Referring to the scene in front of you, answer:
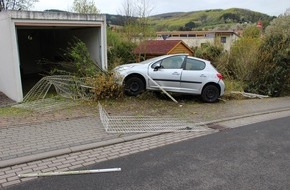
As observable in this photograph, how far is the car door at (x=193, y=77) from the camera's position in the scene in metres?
9.75

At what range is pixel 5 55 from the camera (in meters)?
9.98

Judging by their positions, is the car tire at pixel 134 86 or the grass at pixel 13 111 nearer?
the grass at pixel 13 111

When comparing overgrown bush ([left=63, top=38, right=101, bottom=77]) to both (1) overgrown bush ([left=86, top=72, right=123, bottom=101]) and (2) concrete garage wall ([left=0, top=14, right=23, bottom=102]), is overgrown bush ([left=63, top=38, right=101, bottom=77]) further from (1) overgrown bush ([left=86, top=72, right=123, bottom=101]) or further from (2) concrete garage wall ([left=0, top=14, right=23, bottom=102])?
(2) concrete garage wall ([left=0, top=14, right=23, bottom=102])

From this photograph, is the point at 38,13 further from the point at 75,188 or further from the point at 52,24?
the point at 75,188

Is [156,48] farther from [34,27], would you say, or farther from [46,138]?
[46,138]

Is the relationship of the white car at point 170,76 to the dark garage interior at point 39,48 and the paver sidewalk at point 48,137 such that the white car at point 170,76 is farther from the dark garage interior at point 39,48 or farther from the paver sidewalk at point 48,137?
the dark garage interior at point 39,48

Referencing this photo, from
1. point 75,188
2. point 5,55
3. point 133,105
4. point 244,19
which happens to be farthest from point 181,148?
point 244,19

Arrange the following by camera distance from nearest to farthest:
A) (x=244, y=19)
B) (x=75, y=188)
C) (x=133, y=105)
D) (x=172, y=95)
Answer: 1. (x=75, y=188)
2. (x=133, y=105)
3. (x=172, y=95)
4. (x=244, y=19)

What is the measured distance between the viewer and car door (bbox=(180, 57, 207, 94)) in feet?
32.0

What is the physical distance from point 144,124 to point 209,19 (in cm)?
11610

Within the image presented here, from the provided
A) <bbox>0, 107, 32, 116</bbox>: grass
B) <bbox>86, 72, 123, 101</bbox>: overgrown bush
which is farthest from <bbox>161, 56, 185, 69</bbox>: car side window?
<bbox>0, 107, 32, 116</bbox>: grass

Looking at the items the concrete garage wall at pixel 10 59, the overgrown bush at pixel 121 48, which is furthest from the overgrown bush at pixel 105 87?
the overgrown bush at pixel 121 48

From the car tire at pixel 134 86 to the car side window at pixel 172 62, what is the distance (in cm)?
96

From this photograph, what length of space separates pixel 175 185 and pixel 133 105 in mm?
5094
